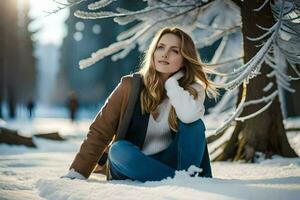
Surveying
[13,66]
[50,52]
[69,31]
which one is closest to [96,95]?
[69,31]

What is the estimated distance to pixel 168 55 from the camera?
11.1 feet

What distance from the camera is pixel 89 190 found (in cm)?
262

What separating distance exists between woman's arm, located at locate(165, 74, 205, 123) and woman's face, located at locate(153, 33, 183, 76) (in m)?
0.10

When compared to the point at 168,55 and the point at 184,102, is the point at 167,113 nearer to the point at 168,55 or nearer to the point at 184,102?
the point at 184,102

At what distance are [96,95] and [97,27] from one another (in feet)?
27.0

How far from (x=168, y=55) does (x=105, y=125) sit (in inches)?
28.5

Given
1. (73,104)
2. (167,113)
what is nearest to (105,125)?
(167,113)

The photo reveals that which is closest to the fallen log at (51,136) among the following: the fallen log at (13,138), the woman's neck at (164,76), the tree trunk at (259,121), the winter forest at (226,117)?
the winter forest at (226,117)

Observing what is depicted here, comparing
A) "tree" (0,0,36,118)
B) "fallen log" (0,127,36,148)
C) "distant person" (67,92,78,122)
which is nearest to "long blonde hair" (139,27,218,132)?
"fallen log" (0,127,36,148)

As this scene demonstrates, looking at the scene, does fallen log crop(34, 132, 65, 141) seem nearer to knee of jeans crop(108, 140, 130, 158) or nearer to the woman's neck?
the woman's neck

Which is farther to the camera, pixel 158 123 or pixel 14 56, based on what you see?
pixel 14 56

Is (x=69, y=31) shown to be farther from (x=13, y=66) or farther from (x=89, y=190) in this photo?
(x=89, y=190)

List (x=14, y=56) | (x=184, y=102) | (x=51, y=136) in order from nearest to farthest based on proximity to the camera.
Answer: (x=184, y=102) < (x=51, y=136) < (x=14, y=56)

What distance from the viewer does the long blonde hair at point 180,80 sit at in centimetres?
328
